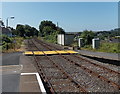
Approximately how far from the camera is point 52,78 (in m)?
11.5

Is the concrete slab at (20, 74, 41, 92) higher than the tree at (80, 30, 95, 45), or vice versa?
the tree at (80, 30, 95, 45)

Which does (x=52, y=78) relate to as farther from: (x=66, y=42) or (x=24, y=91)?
(x=66, y=42)

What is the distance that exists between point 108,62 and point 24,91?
11.6 meters

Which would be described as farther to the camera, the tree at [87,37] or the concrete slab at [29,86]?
the tree at [87,37]

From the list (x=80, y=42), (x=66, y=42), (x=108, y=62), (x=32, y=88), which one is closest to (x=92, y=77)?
(x=32, y=88)

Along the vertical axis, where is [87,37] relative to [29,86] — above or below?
above

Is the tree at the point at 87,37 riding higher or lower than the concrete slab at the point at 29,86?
higher

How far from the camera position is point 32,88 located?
8.60 meters

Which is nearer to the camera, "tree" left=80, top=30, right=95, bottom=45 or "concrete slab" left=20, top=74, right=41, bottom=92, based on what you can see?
"concrete slab" left=20, top=74, right=41, bottom=92

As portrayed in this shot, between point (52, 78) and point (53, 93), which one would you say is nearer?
point (53, 93)

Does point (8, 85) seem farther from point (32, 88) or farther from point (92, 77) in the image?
point (92, 77)

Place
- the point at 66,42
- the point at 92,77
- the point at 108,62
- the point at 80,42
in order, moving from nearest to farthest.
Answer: the point at 92,77 < the point at 108,62 < the point at 80,42 < the point at 66,42

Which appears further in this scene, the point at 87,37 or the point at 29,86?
the point at 87,37

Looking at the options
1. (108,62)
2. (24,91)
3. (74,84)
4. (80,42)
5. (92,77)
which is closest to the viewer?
(24,91)
